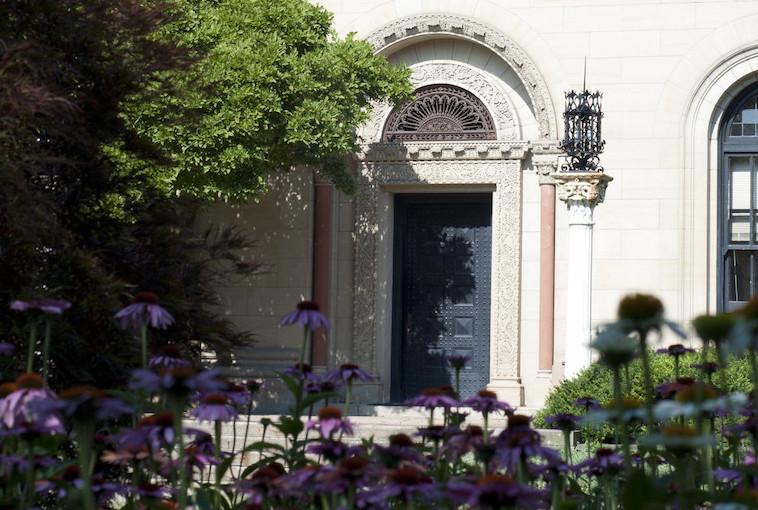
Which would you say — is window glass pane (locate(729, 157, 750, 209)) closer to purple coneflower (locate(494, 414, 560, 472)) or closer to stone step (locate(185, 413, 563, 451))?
stone step (locate(185, 413, 563, 451))

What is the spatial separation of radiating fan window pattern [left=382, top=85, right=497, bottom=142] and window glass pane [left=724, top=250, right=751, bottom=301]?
12.4 ft

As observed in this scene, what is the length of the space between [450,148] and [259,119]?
377 cm

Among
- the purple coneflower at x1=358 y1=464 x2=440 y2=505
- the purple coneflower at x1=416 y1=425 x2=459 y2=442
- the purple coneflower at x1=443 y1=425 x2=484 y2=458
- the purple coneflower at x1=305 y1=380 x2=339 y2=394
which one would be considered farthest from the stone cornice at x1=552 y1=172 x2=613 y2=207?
the purple coneflower at x1=358 y1=464 x2=440 y2=505

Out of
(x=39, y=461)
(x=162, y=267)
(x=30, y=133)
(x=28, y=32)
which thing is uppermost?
(x=28, y=32)

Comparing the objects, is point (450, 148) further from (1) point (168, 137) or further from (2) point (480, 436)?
(2) point (480, 436)

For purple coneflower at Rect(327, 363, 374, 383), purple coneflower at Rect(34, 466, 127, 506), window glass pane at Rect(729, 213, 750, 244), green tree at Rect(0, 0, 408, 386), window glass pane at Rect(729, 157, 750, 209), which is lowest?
purple coneflower at Rect(34, 466, 127, 506)

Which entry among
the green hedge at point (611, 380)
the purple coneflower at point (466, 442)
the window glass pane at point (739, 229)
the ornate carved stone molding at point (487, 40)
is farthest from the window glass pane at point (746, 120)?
the purple coneflower at point (466, 442)

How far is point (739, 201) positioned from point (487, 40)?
13.8ft

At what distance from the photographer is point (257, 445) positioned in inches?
177

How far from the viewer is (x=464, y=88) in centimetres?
1878

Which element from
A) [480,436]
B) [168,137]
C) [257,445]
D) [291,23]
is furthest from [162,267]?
[291,23]

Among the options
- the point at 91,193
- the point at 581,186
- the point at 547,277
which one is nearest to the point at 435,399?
the point at 91,193

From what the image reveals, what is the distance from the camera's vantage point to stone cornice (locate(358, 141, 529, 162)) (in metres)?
18.4

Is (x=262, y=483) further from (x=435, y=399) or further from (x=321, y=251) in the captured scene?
(x=321, y=251)
